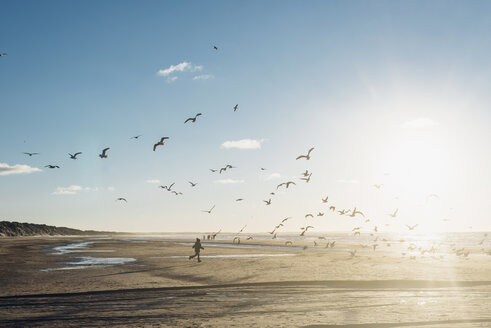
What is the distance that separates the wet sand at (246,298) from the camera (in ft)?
40.3

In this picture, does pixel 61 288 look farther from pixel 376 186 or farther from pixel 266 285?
pixel 376 186

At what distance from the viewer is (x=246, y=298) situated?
1650 centimetres

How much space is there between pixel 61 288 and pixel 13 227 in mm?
142392

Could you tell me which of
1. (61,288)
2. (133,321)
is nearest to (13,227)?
(61,288)

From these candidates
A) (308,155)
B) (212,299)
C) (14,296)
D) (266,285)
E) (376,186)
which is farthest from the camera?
(376,186)

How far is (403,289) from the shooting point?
19.2 metres

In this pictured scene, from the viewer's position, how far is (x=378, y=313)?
42.8ft

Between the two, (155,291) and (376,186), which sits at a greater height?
(376,186)

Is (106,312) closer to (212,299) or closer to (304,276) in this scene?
(212,299)

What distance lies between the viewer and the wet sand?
1229 cm

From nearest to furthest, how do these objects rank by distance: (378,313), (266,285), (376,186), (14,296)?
(378,313) < (14,296) < (266,285) < (376,186)

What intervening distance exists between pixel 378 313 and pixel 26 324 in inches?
443

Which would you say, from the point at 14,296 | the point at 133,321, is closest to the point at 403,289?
the point at 133,321

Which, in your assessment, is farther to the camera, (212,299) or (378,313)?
(212,299)
